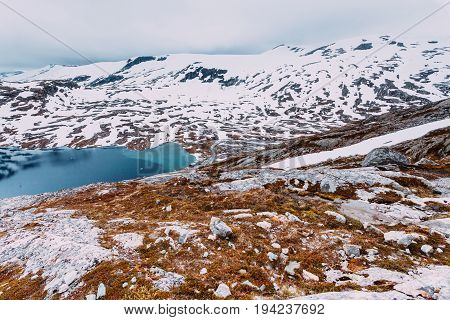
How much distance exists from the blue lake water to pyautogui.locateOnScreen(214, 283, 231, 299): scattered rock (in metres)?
127

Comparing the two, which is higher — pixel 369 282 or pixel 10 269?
pixel 369 282

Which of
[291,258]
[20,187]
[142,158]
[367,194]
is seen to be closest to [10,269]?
[291,258]

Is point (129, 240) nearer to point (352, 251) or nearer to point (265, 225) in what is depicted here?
point (265, 225)

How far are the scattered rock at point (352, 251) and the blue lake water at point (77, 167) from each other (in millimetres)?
127674

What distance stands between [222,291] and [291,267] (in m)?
4.04

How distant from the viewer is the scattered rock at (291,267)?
13.9 m

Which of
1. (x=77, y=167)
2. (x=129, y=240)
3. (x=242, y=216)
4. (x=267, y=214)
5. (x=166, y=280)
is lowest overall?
(x=77, y=167)

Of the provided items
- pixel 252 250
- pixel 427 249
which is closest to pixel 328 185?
pixel 427 249

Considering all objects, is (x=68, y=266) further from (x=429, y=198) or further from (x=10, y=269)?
Answer: (x=429, y=198)

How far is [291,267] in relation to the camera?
14.2m

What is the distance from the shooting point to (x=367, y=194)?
28.3m

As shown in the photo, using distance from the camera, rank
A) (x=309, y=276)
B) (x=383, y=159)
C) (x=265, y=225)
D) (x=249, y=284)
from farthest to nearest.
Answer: (x=383, y=159), (x=265, y=225), (x=309, y=276), (x=249, y=284)

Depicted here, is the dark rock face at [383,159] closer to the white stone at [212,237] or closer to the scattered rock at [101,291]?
the white stone at [212,237]
